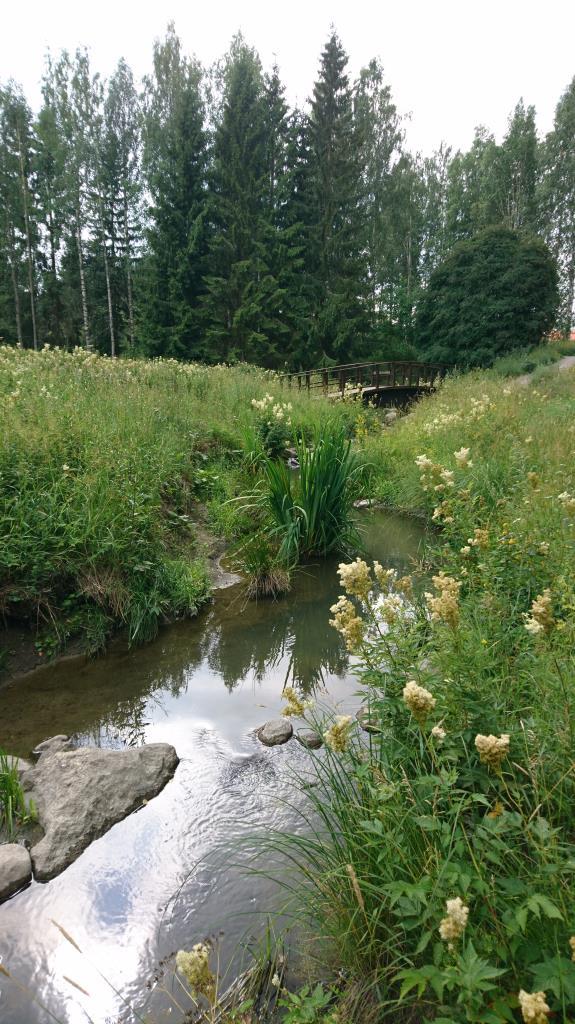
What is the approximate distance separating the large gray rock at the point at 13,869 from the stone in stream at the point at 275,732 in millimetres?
1442

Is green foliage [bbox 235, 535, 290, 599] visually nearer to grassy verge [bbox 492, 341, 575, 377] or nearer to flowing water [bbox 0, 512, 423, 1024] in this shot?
flowing water [bbox 0, 512, 423, 1024]

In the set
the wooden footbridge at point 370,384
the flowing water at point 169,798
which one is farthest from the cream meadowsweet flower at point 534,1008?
the wooden footbridge at point 370,384

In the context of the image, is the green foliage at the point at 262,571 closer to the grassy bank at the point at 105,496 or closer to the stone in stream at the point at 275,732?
the grassy bank at the point at 105,496

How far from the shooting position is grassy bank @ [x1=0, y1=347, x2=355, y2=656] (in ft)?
15.1

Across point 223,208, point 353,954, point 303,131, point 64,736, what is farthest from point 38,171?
point 353,954

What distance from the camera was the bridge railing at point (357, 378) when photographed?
15.6m

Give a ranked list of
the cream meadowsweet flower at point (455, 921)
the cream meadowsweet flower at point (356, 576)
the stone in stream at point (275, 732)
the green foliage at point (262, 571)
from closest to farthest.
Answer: the cream meadowsweet flower at point (455, 921) < the cream meadowsweet flower at point (356, 576) < the stone in stream at point (275, 732) < the green foliage at point (262, 571)

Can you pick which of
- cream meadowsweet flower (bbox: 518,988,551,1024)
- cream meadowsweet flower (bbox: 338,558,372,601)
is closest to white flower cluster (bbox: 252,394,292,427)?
cream meadowsweet flower (bbox: 338,558,372,601)

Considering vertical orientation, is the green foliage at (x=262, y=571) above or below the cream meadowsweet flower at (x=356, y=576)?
below

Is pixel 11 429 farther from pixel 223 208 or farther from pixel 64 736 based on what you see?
pixel 223 208

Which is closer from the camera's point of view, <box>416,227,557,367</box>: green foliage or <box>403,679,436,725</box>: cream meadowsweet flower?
<box>403,679,436,725</box>: cream meadowsweet flower

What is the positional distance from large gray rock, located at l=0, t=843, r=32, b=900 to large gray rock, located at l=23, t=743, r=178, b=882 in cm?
5

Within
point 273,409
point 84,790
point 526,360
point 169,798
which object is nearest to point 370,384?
point 526,360

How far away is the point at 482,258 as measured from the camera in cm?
2523
